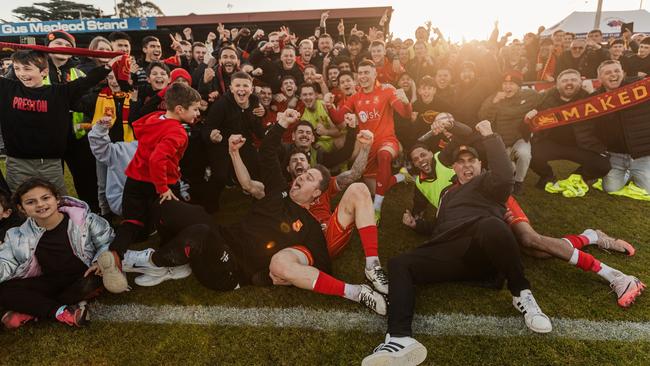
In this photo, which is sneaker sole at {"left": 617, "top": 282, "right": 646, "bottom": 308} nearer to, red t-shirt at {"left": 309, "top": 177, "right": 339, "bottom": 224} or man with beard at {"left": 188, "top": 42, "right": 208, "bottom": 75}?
red t-shirt at {"left": 309, "top": 177, "right": 339, "bottom": 224}

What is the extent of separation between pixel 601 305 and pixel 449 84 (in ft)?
15.2

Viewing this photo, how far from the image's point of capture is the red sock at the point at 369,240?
308 cm

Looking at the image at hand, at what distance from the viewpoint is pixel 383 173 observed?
4555 mm

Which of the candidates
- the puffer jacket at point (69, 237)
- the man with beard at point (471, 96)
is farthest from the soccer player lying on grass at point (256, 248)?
the man with beard at point (471, 96)

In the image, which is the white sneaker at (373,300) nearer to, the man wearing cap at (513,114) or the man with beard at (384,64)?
the man wearing cap at (513,114)

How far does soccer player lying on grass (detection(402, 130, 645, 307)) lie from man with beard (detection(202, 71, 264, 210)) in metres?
2.27

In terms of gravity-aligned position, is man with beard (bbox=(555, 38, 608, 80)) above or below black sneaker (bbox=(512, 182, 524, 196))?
above

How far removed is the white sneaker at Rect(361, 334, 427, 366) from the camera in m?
2.14

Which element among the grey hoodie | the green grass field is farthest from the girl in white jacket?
the grey hoodie

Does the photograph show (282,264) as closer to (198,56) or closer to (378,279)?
(378,279)

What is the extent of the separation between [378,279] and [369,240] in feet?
1.14

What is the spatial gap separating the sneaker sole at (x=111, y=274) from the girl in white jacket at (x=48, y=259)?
0.16m

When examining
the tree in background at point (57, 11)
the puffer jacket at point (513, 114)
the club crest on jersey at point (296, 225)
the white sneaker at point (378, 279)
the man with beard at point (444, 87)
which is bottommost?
the white sneaker at point (378, 279)

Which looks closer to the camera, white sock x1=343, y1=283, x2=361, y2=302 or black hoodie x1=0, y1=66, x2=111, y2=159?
white sock x1=343, y1=283, x2=361, y2=302
